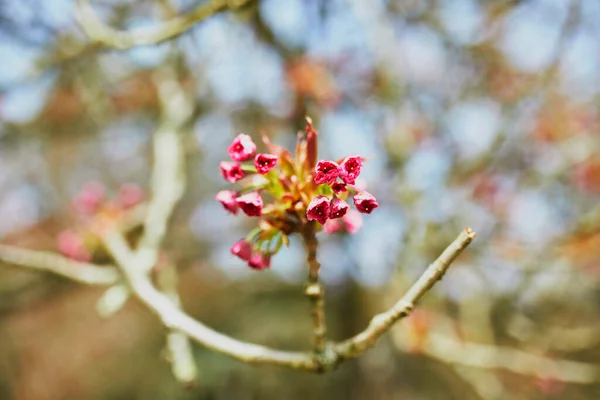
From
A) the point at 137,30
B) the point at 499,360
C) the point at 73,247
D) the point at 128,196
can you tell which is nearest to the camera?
the point at 137,30

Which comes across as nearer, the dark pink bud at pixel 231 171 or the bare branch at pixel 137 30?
the dark pink bud at pixel 231 171

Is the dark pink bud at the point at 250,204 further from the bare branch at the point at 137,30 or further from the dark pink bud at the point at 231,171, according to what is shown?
the bare branch at the point at 137,30

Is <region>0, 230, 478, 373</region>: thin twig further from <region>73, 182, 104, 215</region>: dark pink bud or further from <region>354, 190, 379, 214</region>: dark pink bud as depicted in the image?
<region>73, 182, 104, 215</region>: dark pink bud

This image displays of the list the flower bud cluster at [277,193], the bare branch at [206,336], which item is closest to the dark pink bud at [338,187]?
the flower bud cluster at [277,193]

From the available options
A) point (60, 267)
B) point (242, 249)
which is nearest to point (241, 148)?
point (242, 249)

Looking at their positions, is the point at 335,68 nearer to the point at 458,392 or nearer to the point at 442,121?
the point at 442,121

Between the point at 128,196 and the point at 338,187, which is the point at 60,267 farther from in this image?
the point at 338,187
